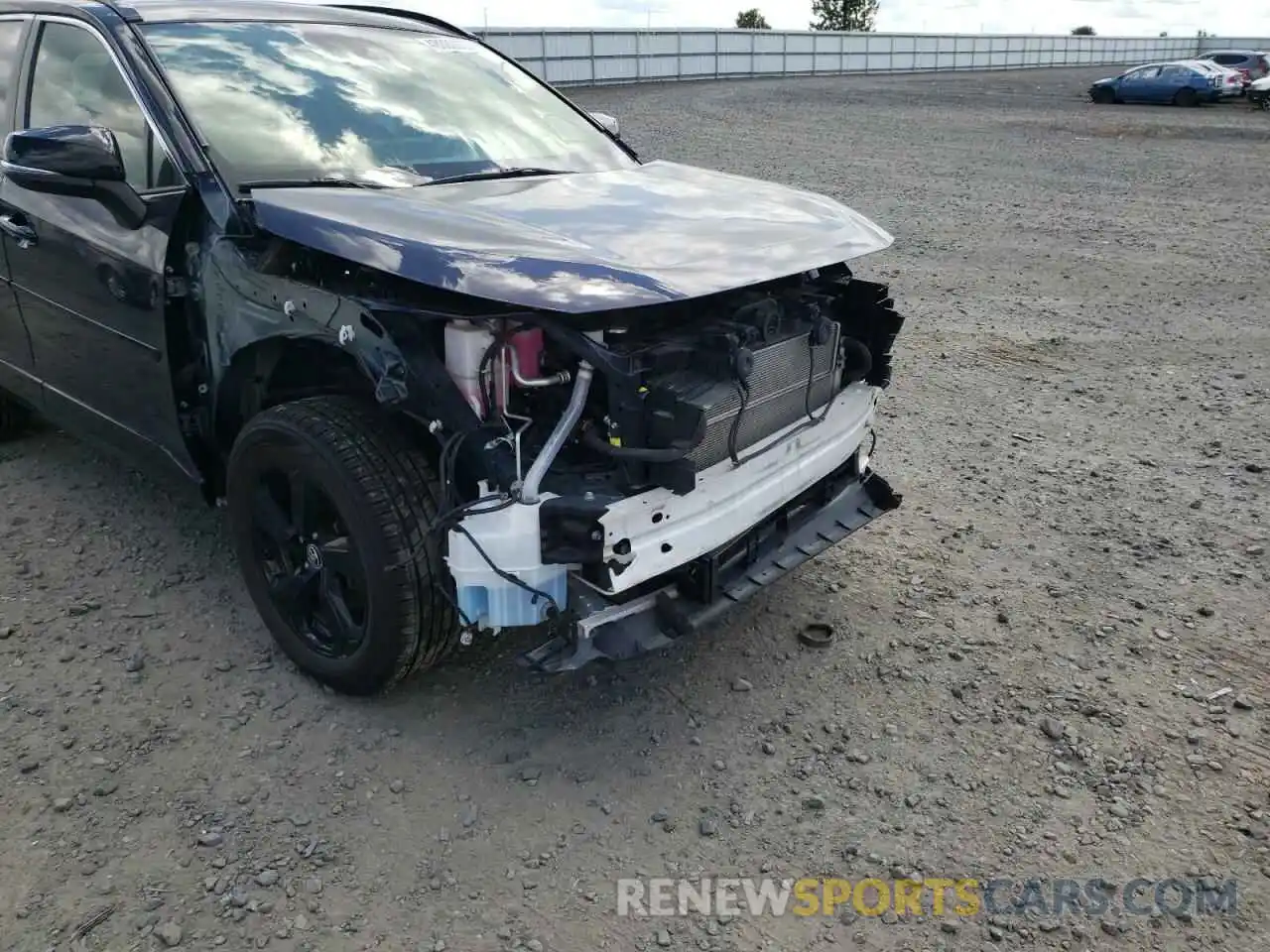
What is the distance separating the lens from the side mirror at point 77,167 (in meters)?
3.08

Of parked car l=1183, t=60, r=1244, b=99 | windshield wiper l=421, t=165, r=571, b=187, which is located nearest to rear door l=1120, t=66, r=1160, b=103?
parked car l=1183, t=60, r=1244, b=99

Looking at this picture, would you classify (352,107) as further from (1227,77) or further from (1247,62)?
(1247,62)

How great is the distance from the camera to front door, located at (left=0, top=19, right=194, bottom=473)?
328cm

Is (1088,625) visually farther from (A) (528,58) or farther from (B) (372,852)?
(A) (528,58)

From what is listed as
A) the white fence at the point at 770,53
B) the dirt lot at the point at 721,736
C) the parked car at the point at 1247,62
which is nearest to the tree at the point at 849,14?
the white fence at the point at 770,53

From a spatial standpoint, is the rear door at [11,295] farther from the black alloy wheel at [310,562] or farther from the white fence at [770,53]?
the white fence at [770,53]

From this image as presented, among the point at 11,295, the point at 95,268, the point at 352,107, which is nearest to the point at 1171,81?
the point at 352,107

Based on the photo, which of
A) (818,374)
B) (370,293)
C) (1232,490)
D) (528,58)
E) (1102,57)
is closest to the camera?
(370,293)

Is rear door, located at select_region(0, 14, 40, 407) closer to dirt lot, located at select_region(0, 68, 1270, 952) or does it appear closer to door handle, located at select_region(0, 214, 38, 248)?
door handle, located at select_region(0, 214, 38, 248)

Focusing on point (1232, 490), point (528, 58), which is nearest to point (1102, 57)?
point (528, 58)

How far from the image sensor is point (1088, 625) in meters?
3.60

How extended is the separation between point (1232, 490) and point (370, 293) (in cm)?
385

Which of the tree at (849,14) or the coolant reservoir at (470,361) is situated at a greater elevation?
the tree at (849,14)

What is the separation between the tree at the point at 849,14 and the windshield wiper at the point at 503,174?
74.2m
